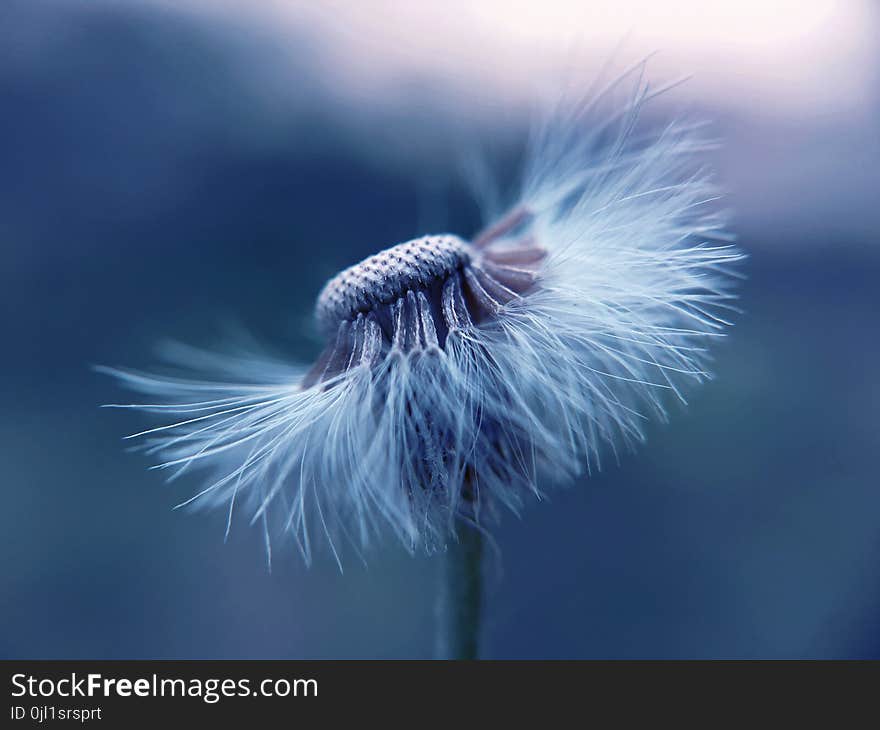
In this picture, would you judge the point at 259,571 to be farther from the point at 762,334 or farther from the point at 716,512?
the point at 762,334

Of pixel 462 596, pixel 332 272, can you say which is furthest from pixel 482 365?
pixel 332 272

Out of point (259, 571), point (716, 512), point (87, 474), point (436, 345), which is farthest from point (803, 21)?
point (87, 474)

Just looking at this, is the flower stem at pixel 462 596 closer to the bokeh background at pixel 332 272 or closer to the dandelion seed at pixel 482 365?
the dandelion seed at pixel 482 365

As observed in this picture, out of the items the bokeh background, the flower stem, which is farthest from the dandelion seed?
the bokeh background

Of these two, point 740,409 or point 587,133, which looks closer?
point 587,133

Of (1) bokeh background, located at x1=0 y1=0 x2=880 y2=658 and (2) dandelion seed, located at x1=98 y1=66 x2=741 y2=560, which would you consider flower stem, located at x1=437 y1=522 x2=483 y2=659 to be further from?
(1) bokeh background, located at x1=0 y1=0 x2=880 y2=658

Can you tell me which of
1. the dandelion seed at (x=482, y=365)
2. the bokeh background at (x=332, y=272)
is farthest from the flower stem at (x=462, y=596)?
the bokeh background at (x=332, y=272)
